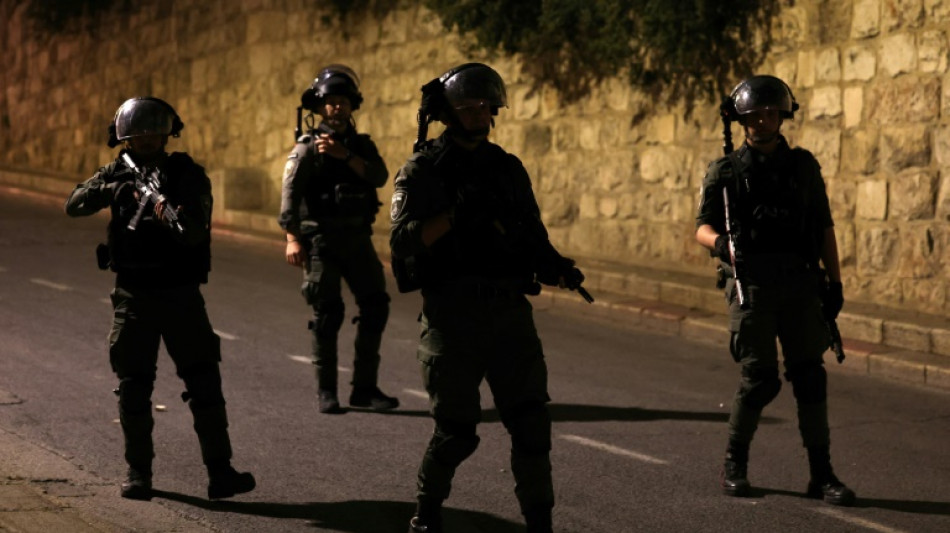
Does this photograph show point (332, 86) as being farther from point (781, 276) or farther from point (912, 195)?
point (912, 195)

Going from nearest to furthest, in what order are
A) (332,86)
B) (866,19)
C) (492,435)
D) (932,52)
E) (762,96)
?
(762,96) → (492,435) → (332,86) → (932,52) → (866,19)

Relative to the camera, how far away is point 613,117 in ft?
50.3

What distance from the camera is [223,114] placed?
21.8 metres

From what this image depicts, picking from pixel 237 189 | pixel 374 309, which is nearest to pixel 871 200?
pixel 374 309

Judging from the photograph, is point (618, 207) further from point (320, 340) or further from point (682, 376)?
point (320, 340)

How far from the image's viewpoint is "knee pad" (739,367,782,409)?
723cm

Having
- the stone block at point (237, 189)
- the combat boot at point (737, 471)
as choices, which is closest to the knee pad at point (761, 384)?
the combat boot at point (737, 471)

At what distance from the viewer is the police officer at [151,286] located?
22.8 ft

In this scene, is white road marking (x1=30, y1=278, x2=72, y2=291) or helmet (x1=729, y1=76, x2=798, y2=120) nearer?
helmet (x1=729, y1=76, x2=798, y2=120)

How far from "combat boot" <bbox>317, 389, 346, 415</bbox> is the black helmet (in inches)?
62.2

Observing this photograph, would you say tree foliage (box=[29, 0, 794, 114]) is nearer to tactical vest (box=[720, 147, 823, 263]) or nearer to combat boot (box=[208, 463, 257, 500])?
tactical vest (box=[720, 147, 823, 263])

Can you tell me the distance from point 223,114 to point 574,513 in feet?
51.2

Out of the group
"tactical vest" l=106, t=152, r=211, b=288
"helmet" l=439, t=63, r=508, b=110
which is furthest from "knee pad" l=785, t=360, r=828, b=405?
"tactical vest" l=106, t=152, r=211, b=288

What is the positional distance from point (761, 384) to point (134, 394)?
2700 mm
